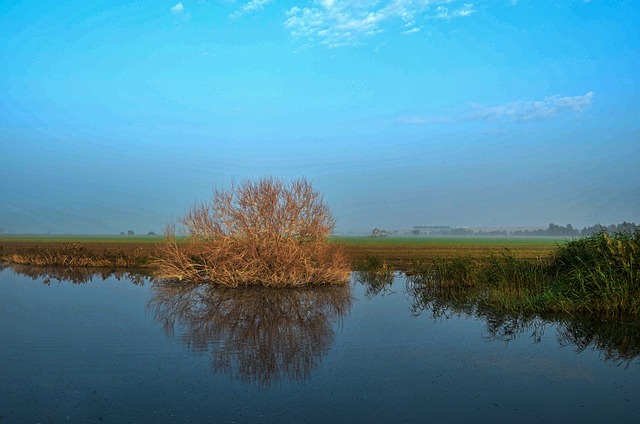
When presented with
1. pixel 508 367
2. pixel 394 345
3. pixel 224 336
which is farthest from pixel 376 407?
pixel 224 336

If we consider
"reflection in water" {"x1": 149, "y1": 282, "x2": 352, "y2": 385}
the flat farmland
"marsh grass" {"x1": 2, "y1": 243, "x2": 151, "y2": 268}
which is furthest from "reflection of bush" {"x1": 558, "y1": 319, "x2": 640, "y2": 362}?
"marsh grass" {"x1": 2, "y1": 243, "x2": 151, "y2": 268}

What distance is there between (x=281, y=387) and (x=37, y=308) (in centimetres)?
1100

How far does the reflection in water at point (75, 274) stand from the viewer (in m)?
24.5

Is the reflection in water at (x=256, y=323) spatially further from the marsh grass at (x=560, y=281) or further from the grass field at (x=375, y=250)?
the grass field at (x=375, y=250)

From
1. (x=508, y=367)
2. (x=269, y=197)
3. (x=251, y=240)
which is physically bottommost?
(x=508, y=367)

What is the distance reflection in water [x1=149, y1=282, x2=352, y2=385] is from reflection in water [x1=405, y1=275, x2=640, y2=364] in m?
3.06

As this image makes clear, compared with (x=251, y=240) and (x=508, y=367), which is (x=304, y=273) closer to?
(x=251, y=240)

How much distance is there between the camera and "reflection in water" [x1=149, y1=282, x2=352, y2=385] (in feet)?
31.5

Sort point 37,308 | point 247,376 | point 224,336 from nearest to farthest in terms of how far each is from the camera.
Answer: point 247,376
point 224,336
point 37,308

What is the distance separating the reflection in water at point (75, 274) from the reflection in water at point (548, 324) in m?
13.0

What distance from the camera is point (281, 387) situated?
8203 mm

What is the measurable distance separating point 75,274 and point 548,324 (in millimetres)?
21999

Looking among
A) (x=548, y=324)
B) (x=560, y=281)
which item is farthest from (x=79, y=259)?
(x=548, y=324)

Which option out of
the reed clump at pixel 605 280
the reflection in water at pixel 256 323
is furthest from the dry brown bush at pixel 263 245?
the reed clump at pixel 605 280
